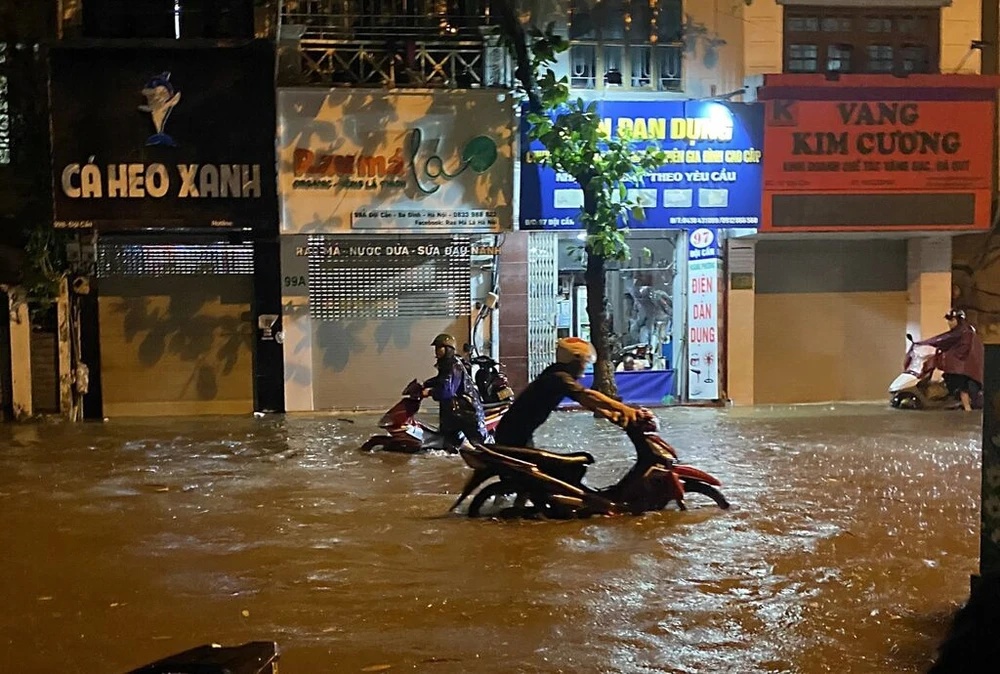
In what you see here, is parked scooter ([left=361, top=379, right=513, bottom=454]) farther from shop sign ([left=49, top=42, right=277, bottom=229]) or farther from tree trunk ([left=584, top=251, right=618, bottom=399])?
shop sign ([left=49, top=42, right=277, bottom=229])

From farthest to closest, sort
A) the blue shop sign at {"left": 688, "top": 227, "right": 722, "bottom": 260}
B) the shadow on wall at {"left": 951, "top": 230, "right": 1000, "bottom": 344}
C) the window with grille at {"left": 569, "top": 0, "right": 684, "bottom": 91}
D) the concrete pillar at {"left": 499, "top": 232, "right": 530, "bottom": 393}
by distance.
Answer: the shadow on wall at {"left": 951, "top": 230, "right": 1000, "bottom": 344} → the blue shop sign at {"left": 688, "top": 227, "right": 722, "bottom": 260} → the concrete pillar at {"left": 499, "top": 232, "right": 530, "bottom": 393} → the window with grille at {"left": 569, "top": 0, "right": 684, "bottom": 91}

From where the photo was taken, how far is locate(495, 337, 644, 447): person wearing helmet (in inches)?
314

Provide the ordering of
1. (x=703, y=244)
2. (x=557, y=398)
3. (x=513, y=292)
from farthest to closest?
(x=703, y=244) < (x=513, y=292) < (x=557, y=398)

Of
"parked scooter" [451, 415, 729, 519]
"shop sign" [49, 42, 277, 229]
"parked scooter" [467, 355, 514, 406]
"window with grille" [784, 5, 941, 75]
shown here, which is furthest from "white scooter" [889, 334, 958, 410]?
"shop sign" [49, 42, 277, 229]

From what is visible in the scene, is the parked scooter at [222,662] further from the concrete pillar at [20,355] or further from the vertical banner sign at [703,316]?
the vertical banner sign at [703,316]

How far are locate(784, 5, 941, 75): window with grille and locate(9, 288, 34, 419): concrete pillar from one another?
11.9 m

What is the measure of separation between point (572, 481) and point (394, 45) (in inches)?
342

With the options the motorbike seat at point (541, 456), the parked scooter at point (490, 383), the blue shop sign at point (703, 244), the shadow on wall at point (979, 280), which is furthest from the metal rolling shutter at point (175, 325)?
the shadow on wall at point (979, 280)

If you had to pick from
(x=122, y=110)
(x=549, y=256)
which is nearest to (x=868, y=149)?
(x=549, y=256)

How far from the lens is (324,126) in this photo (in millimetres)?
14375

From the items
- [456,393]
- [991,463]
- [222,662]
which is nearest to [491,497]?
[456,393]

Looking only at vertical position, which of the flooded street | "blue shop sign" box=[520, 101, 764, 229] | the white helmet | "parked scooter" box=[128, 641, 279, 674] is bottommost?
the flooded street

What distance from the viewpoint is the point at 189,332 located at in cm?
1529

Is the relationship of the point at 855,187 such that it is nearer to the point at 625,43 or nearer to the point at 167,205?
the point at 625,43
